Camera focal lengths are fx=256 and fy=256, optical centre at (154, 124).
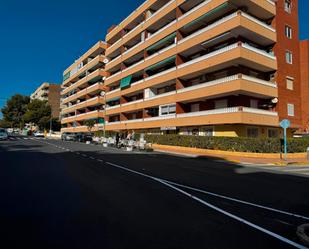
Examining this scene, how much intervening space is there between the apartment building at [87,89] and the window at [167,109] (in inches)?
812

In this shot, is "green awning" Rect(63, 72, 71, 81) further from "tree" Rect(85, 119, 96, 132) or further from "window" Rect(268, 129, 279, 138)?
"window" Rect(268, 129, 279, 138)

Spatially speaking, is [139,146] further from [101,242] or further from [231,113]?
[101,242]

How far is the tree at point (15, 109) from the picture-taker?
335ft

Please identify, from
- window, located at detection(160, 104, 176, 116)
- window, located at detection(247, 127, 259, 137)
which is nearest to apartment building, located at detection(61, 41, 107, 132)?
window, located at detection(160, 104, 176, 116)

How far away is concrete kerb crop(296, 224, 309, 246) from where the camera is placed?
3.92 m

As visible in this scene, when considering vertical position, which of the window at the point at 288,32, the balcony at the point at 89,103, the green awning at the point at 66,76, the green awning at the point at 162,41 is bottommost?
the balcony at the point at 89,103

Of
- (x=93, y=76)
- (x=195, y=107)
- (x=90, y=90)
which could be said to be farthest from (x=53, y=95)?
(x=195, y=107)

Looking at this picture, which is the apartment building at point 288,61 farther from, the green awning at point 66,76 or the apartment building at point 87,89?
the green awning at point 66,76

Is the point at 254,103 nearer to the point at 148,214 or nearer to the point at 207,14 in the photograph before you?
the point at 207,14

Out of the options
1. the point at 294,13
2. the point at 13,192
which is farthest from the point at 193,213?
the point at 294,13

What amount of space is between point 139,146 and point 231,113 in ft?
31.6

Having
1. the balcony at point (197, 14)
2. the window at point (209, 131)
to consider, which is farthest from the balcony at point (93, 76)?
the window at point (209, 131)

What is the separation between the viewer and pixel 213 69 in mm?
26297

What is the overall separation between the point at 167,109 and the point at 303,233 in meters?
28.0
